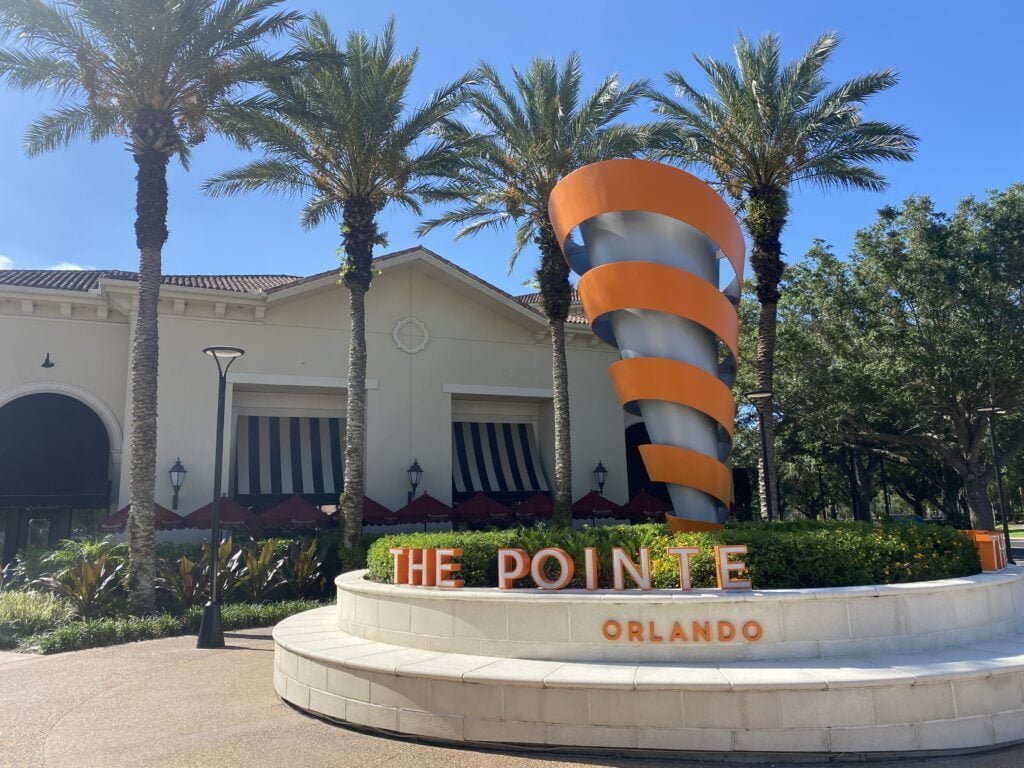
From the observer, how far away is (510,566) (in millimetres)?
9172

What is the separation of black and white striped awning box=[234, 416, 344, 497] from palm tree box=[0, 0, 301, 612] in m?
7.63

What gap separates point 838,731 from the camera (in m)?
6.65

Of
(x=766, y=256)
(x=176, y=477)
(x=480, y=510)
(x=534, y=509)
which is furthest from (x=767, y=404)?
(x=176, y=477)

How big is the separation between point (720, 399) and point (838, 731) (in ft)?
19.5

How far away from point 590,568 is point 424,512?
14782 millimetres

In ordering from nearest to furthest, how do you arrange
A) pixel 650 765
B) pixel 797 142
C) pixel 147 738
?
pixel 650 765, pixel 147 738, pixel 797 142

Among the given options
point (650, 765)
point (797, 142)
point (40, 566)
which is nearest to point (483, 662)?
point (650, 765)

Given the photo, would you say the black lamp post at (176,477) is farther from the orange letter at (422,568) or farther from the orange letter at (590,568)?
the orange letter at (590,568)

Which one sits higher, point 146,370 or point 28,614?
point 146,370

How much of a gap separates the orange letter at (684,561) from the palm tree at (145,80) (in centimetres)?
1270

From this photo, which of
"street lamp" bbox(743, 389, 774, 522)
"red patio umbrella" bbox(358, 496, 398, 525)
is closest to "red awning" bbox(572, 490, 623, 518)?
"red patio umbrella" bbox(358, 496, 398, 525)

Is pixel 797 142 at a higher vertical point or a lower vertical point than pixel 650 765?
higher

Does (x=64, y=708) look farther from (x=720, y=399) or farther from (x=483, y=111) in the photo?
(x=483, y=111)

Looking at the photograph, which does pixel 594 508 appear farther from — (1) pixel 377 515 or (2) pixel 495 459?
(1) pixel 377 515
